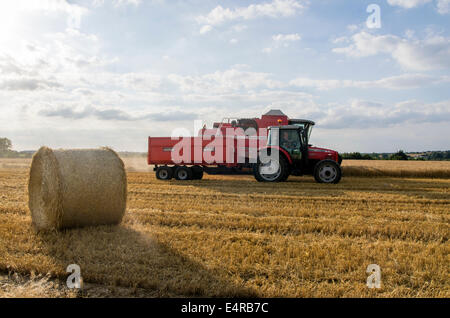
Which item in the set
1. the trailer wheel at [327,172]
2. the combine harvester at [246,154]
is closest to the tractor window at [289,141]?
the combine harvester at [246,154]

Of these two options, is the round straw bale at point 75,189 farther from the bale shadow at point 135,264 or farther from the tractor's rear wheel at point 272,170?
the tractor's rear wheel at point 272,170

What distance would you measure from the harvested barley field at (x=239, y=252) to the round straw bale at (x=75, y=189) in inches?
9.7

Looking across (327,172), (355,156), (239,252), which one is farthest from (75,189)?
(355,156)

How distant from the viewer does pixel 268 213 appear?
7453 millimetres

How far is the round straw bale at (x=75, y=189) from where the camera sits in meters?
5.90

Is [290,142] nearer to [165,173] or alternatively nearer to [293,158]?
[293,158]

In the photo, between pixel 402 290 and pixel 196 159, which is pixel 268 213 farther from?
pixel 196 159

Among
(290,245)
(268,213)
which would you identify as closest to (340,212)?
(268,213)

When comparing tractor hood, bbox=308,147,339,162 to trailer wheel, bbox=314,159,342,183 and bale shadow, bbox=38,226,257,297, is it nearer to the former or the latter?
trailer wheel, bbox=314,159,342,183

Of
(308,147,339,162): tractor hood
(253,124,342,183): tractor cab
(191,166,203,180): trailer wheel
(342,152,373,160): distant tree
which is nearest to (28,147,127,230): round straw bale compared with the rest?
(253,124,342,183): tractor cab

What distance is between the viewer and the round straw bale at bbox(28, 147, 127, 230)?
590 cm

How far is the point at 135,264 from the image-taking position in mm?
4266

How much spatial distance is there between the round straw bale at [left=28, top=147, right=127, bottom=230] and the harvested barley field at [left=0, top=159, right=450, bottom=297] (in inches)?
9.7
